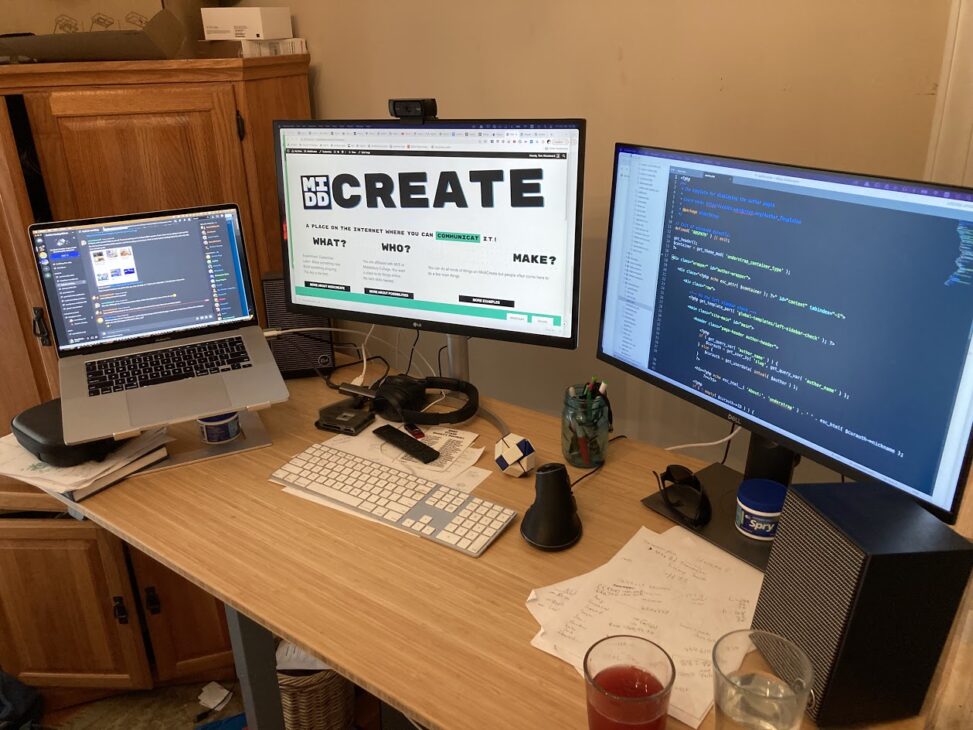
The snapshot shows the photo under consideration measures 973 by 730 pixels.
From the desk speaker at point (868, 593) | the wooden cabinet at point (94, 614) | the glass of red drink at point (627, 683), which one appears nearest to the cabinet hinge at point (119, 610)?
the wooden cabinet at point (94, 614)

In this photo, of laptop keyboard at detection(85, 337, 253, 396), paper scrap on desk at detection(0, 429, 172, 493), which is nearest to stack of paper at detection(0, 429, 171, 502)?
paper scrap on desk at detection(0, 429, 172, 493)

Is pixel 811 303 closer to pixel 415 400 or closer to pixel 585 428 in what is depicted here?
pixel 585 428

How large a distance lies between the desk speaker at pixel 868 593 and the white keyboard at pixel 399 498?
465 millimetres

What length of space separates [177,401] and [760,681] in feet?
3.52

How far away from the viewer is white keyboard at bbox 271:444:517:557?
120 cm

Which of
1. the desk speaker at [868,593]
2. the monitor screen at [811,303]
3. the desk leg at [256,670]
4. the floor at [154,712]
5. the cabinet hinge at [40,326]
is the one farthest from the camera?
the floor at [154,712]

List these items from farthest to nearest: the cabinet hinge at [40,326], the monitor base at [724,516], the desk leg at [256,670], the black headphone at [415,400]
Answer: the cabinet hinge at [40,326]
the black headphone at [415,400]
the desk leg at [256,670]
the monitor base at [724,516]

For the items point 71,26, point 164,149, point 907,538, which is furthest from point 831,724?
point 71,26

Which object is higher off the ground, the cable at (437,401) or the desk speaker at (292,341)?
the desk speaker at (292,341)

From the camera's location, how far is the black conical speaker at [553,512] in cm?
115

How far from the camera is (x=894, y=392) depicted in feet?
3.14

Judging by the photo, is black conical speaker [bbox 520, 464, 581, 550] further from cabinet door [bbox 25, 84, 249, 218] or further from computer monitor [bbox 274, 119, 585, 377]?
cabinet door [bbox 25, 84, 249, 218]

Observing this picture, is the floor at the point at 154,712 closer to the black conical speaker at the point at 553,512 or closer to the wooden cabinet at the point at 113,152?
the wooden cabinet at the point at 113,152

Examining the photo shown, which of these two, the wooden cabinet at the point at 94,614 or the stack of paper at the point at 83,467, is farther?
the wooden cabinet at the point at 94,614
